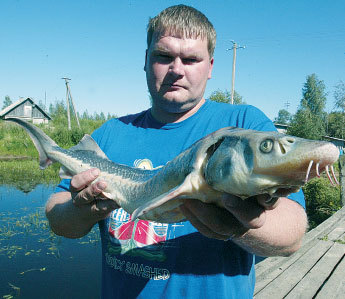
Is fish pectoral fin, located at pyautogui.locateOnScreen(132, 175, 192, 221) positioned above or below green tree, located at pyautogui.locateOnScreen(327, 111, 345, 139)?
below

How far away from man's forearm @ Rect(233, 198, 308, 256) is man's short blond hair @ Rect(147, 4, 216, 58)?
1225mm

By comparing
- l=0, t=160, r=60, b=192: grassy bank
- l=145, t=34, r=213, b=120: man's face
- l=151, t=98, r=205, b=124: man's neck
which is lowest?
l=0, t=160, r=60, b=192: grassy bank

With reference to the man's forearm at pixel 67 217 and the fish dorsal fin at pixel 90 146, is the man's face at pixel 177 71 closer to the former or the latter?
the fish dorsal fin at pixel 90 146

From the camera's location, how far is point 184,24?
6.77ft

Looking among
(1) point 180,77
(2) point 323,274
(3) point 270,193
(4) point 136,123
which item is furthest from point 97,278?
(3) point 270,193

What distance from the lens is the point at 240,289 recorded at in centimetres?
183

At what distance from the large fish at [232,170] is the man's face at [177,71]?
56 cm

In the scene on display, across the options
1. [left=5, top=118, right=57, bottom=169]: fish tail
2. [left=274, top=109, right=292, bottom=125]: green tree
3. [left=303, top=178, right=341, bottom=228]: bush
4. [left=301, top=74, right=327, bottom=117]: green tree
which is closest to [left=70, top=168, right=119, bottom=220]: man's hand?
[left=5, top=118, right=57, bottom=169]: fish tail

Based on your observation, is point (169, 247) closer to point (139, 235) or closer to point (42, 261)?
point (139, 235)

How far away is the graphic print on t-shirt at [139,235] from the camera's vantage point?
1.90 m

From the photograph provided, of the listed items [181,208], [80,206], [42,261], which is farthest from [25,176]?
[181,208]

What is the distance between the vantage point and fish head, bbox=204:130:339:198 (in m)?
0.90

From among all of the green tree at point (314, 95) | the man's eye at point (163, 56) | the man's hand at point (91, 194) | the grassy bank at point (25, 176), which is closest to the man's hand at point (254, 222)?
the man's hand at point (91, 194)

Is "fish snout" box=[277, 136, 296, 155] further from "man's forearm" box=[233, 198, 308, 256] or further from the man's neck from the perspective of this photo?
the man's neck
